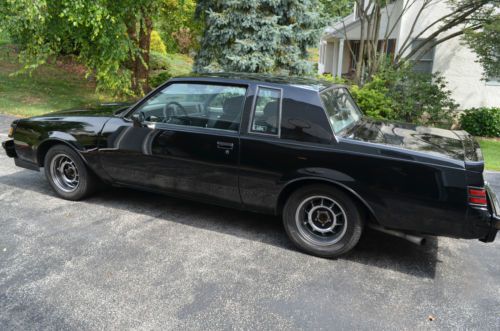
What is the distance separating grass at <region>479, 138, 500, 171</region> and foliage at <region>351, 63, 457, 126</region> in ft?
4.05

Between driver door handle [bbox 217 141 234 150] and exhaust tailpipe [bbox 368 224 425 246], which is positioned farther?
driver door handle [bbox 217 141 234 150]

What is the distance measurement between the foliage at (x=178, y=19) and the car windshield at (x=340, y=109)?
29.2 ft

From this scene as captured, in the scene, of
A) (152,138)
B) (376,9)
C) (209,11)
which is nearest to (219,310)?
(152,138)

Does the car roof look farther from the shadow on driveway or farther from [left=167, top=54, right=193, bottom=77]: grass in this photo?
[left=167, top=54, right=193, bottom=77]: grass

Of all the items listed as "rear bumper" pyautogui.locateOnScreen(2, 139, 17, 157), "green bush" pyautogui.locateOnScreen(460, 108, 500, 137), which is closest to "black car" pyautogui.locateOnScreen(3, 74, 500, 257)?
"rear bumper" pyautogui.locateOnScreen(2, 139, 17, 157)

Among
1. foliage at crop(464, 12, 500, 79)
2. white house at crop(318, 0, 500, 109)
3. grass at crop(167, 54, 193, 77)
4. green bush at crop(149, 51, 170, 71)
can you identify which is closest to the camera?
foliage at crop(464, 12, 500, 79)

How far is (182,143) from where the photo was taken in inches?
161

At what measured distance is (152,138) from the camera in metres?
4.24

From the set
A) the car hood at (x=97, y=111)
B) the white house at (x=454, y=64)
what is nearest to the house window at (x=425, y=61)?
the white house at (x=454, y=64)

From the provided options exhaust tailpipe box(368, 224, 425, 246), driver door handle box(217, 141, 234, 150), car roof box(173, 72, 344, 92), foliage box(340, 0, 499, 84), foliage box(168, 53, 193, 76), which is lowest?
exhaust tailpipe box(368, 224, 425, 246)

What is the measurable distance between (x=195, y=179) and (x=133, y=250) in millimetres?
908

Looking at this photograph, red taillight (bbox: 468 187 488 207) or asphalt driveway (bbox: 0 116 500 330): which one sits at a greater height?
red taillight (bbox: 468 187 488 207)

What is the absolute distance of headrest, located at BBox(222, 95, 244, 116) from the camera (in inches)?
156

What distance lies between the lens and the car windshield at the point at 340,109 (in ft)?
12.3
